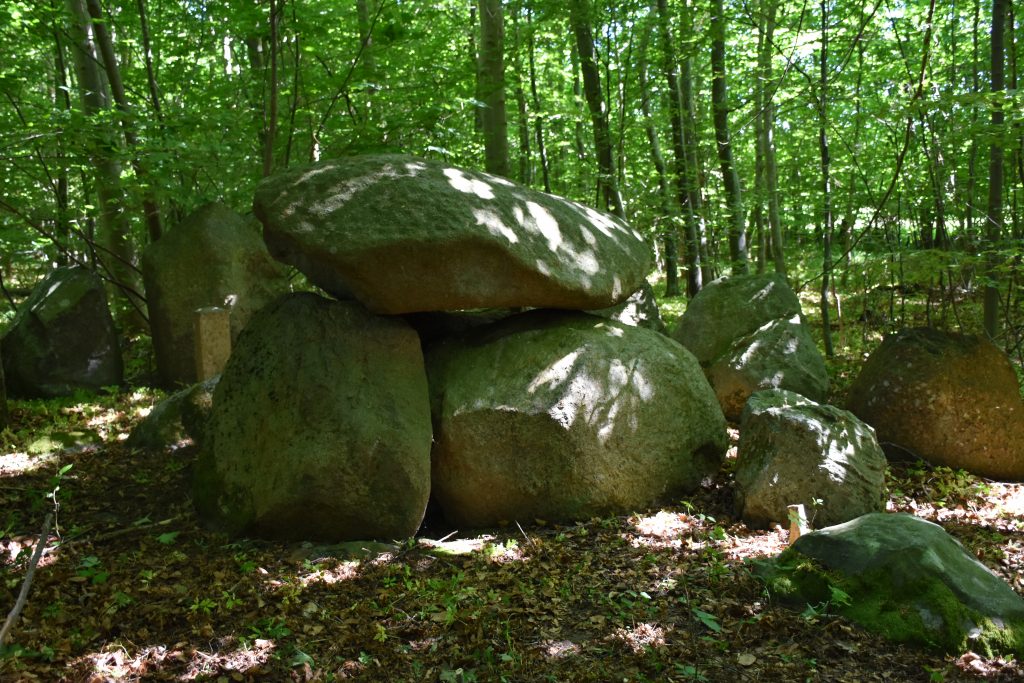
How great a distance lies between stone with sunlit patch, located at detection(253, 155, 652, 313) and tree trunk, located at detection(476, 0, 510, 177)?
8.78 feet

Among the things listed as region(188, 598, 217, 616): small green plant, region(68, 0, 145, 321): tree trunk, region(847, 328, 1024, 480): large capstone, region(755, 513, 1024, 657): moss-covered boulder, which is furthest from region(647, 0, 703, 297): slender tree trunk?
region(188, 598, 217, 616): small green plant

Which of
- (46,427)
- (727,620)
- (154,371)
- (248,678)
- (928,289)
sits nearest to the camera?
(248,678)

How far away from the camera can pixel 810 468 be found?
529cm

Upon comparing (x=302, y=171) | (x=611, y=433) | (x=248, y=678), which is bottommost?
(x=248, y=678)

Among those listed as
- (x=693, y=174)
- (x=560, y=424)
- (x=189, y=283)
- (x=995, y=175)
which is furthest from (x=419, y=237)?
(x=693, y=174)

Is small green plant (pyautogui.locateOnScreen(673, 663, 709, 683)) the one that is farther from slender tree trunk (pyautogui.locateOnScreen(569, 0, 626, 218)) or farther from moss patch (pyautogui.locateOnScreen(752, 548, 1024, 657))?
slender tree trunk (pyautogui.locateOnScreen(569, 0, 626, 218))

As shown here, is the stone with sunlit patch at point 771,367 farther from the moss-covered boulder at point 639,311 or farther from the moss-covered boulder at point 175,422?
the moss-covered boulder at point 175,422

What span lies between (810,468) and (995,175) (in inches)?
153

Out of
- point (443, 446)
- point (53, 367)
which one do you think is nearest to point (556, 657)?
point (443, 446)

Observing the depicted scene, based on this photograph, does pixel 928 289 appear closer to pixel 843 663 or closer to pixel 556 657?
pixel 843 663

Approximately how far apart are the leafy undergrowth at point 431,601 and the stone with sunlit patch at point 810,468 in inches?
9.8

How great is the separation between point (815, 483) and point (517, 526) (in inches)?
84.7

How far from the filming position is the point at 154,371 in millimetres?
9305

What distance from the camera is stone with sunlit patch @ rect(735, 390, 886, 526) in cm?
523
